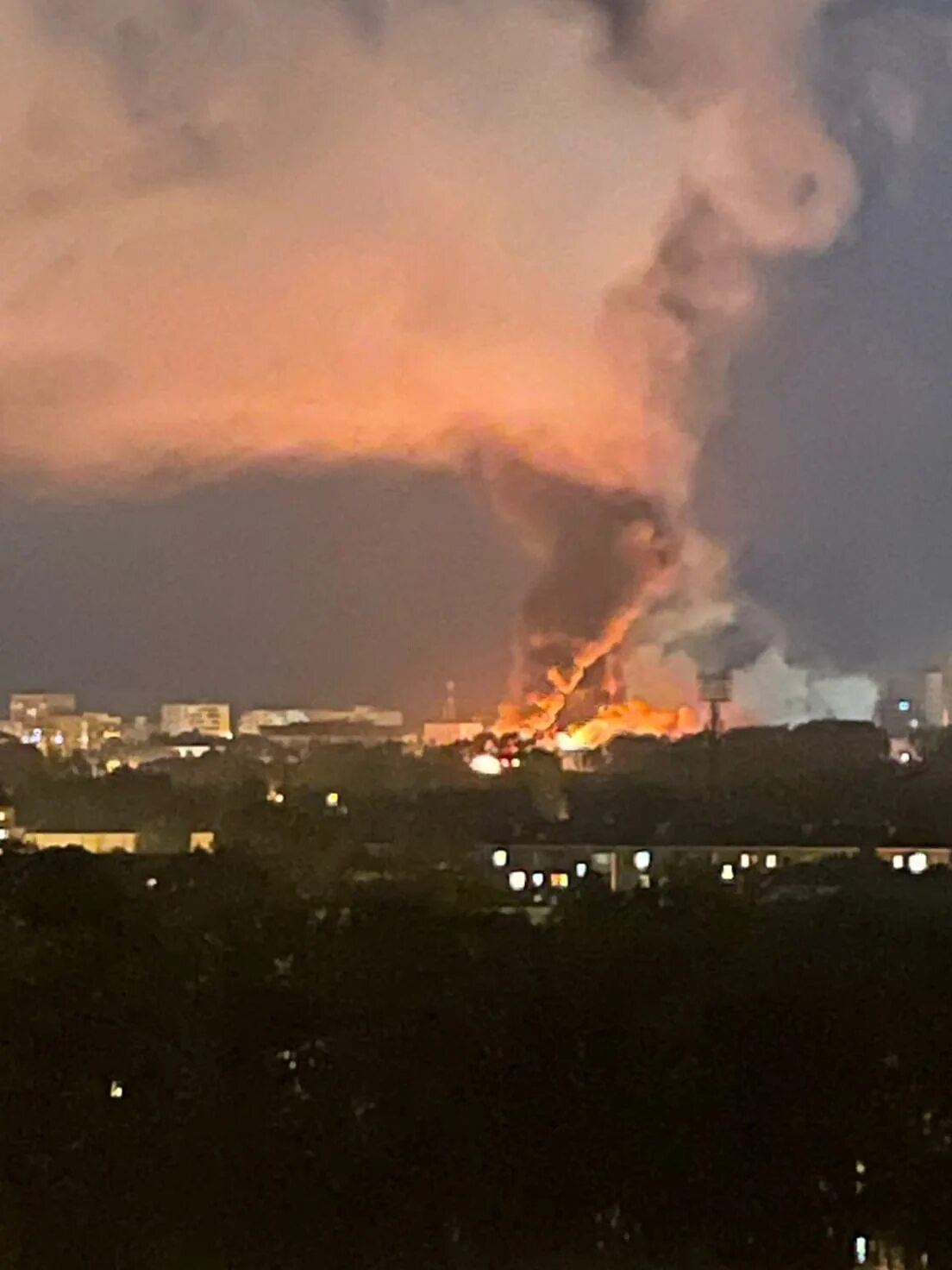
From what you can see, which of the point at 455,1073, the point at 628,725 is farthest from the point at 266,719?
the point at 628,725

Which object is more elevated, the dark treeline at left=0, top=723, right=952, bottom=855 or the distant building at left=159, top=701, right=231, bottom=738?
the distant building at left=159, top=701, right=231, bottom=738

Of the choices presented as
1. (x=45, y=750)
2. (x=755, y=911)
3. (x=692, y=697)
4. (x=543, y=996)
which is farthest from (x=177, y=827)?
(x=692, y=697)

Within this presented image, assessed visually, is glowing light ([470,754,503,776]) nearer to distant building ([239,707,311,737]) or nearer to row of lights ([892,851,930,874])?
distant building ([239,707,311,737])

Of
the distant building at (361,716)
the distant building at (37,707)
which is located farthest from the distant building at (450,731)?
the distant building at (37,707)

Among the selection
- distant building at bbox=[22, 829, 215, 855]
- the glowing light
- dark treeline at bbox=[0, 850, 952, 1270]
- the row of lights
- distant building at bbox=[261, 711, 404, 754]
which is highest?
distant building at bbox=[261, 711, 404, 754]

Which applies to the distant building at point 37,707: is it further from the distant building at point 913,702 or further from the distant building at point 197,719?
the distant building at point 913,702

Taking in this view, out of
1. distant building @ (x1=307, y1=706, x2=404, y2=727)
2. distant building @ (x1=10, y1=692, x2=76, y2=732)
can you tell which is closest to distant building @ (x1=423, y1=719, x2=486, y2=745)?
distant building @ (x1=307, y1=706, x2=404, y2=727)
